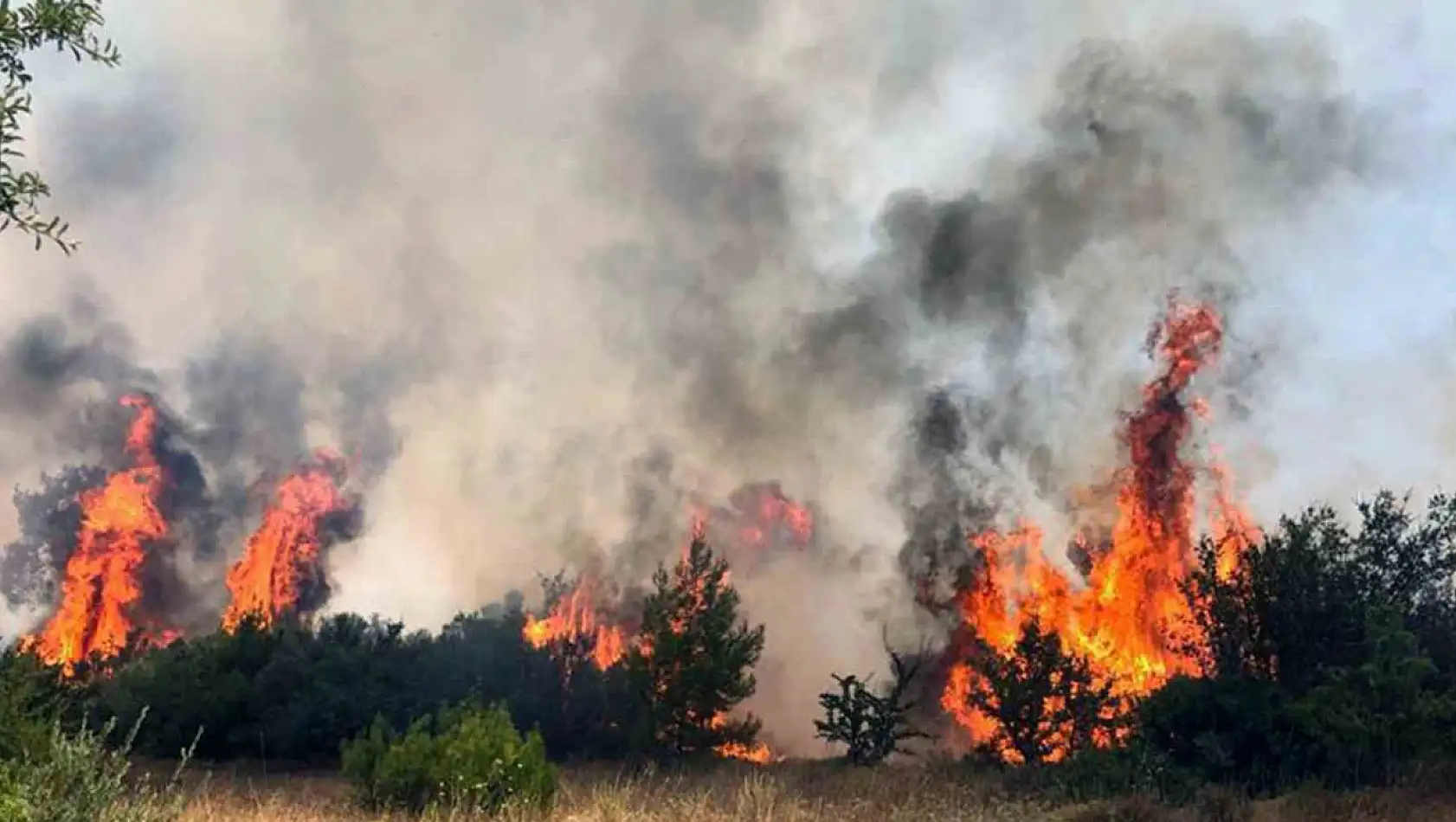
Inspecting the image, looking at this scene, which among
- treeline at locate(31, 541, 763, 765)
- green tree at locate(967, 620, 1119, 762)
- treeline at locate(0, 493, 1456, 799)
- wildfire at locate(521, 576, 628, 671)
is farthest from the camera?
wildfire at locate(521, 576, 628, 671)

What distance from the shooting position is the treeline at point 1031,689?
15.0m

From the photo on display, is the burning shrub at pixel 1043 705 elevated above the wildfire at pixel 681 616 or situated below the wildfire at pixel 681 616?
below

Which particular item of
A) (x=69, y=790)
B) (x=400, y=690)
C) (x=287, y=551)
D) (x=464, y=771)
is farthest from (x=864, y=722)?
(x=287, y=551)

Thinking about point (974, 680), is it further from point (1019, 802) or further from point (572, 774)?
point (1019, 802)

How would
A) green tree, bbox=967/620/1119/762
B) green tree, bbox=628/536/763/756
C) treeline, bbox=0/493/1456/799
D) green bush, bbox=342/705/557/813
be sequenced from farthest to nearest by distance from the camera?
green tree, bbox=628/536/763/756, green tree, bbox=967/620/1119/762, treeline, bbox=0/493/1456/799, green bush, bbox=342/705/557/813

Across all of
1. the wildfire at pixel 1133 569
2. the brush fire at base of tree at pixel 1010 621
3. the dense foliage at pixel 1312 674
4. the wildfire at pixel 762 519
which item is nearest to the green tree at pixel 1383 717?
the dense foliage at pixel 1312 674

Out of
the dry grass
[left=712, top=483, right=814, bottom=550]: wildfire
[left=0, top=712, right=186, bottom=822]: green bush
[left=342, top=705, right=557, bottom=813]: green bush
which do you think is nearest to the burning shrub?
the dry grass

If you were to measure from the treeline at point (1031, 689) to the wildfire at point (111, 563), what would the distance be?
14593 millimetres

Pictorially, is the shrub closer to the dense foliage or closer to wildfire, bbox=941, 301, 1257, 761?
wildfire, bbox=941, 301, 1257, 761

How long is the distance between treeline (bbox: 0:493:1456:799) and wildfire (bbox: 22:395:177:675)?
47.9ft

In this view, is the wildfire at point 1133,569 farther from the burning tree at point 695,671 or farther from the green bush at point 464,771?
the green bush at point 464,771

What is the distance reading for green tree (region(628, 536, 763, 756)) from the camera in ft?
86.5

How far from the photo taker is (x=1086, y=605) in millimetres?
28562

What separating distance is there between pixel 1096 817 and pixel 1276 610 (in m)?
7.39
